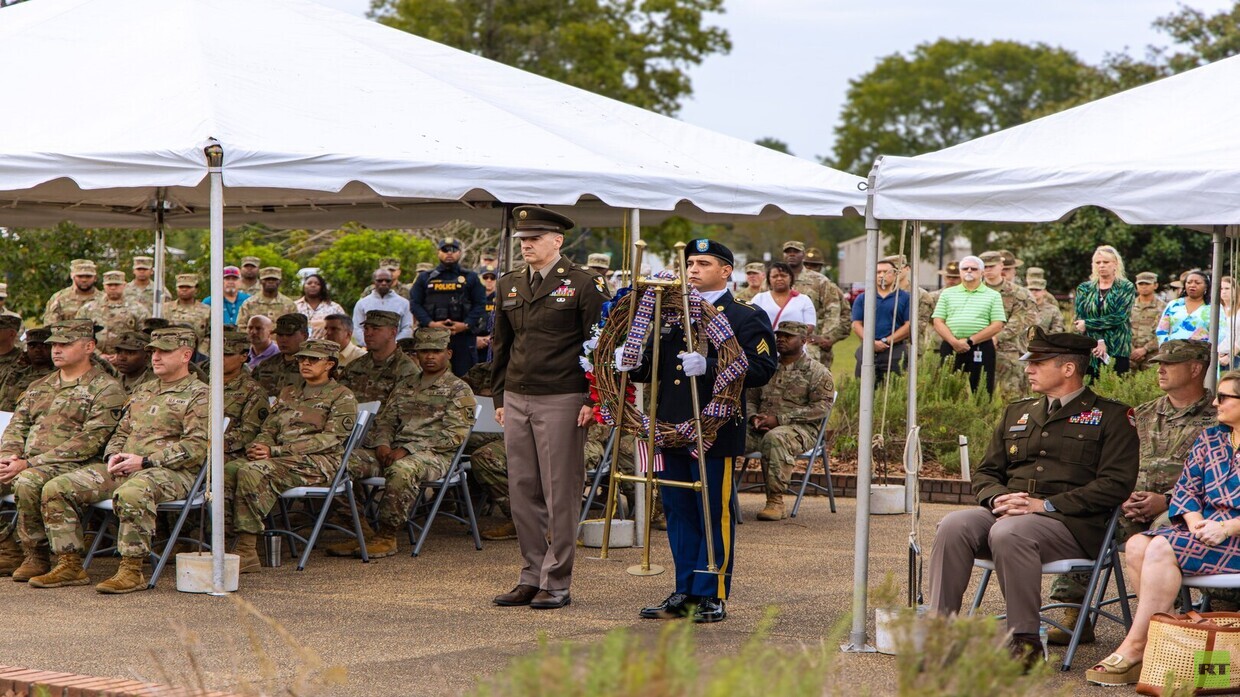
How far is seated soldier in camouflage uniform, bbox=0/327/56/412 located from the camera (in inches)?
392

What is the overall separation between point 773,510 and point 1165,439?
4.11m

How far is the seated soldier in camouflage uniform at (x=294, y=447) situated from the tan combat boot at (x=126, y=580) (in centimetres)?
63

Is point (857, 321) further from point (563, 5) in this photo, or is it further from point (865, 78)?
point (865, 78)

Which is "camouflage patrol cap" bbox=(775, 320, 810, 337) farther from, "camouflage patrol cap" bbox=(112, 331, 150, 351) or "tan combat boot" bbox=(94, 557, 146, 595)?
"tan combat boot" bbox=(94, 557, 146, 595)

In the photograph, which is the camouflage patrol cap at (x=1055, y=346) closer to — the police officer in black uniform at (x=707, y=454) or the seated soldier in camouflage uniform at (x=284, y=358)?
the police officer in black uniform at (x=707, y=454)

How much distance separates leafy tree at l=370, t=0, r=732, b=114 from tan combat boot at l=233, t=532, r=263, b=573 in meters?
28.3

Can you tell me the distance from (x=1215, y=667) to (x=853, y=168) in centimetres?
6021

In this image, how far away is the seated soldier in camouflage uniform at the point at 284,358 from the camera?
387 inches

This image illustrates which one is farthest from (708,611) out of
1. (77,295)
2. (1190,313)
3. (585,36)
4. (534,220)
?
(585,36)

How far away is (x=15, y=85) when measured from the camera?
8406 mm

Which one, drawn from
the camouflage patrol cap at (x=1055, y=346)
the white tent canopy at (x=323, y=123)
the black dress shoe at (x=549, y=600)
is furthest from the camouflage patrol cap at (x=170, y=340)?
the camouflage patrol cap at (x=1055, y=346)

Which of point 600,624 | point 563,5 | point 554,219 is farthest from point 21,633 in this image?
point 563,5

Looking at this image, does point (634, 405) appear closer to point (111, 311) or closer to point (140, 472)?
point (140, 472)

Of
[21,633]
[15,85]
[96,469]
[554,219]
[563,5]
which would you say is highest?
[563,5]
